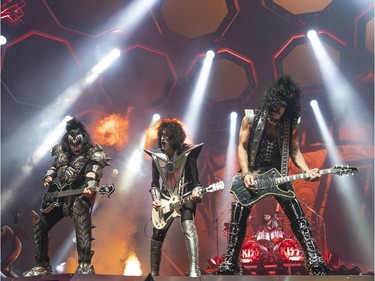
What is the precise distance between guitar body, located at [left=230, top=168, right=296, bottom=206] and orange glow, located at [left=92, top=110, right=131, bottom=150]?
9.11m

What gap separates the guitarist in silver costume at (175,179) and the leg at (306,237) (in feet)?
3.65

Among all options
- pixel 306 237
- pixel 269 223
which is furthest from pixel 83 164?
pixel 269 223

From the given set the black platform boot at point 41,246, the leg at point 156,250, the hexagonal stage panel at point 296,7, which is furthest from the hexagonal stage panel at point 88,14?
the leg at point 156,250

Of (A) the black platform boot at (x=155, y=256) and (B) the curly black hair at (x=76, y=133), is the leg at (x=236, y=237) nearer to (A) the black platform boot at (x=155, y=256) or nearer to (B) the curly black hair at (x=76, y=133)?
(A) the black platform boot at (x=155, y=256)

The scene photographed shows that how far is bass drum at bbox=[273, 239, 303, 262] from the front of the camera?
9547mm

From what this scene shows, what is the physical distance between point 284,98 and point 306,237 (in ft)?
5.11

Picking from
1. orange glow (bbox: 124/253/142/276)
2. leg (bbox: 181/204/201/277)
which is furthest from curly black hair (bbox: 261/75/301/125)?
orange glow (bbox: 124/253/142/276)

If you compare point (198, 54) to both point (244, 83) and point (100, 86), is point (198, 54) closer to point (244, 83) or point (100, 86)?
point (244, 83)

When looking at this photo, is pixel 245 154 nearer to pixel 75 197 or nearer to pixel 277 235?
pixel 75 197

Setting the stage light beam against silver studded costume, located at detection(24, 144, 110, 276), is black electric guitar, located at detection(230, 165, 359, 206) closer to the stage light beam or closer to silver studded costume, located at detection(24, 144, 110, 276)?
silver studded costume, located at detection(24, 144, 110, 276)

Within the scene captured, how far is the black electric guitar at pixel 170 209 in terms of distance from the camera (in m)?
5.02

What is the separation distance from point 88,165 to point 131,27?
325 inches

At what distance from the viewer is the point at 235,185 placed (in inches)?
182

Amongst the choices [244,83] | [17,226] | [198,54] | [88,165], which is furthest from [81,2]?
[88,165]
